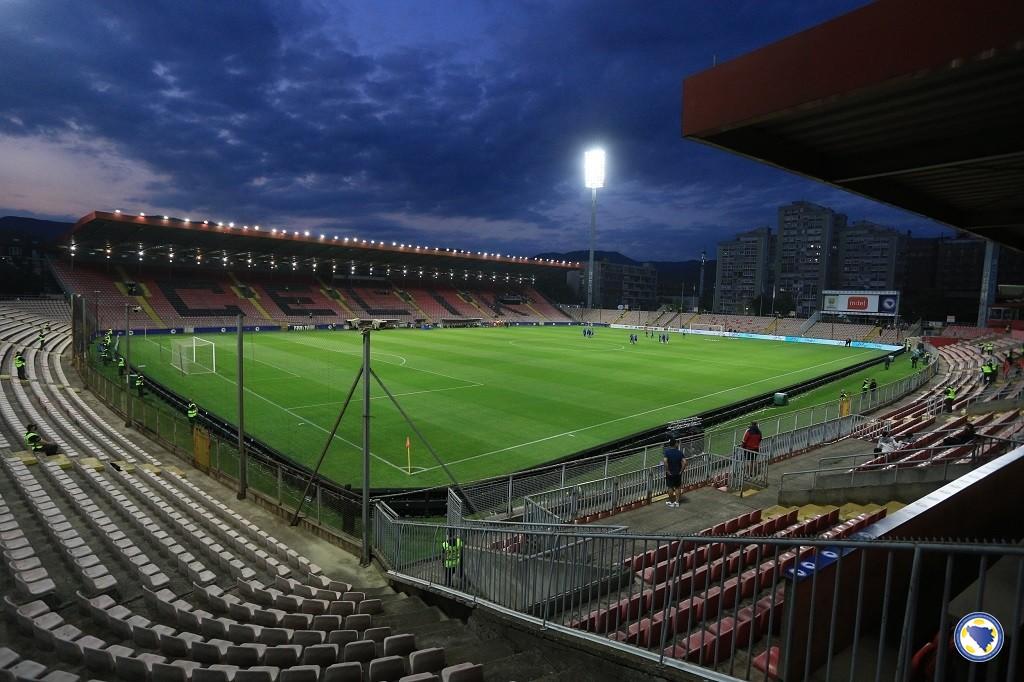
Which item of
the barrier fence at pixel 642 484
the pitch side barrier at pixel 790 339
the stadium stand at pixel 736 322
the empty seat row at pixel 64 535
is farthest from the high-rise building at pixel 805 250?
the empty seat row at pixel 64 535

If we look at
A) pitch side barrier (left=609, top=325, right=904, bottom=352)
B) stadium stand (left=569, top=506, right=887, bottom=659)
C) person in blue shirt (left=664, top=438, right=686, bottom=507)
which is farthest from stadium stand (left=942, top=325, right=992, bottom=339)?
stadium stand (left=569, top=506, right=887, bottom=659)

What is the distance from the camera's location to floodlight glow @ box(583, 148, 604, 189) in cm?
7806

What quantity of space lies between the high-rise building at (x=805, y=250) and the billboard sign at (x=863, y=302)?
55855 millimetres

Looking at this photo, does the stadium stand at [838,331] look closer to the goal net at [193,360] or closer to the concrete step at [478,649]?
the goal net at [193,360]

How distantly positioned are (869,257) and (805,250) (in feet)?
46.6

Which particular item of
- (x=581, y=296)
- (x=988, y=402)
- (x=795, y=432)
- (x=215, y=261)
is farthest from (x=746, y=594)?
(x=581, y=296)

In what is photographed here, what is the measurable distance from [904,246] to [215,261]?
13490 cm

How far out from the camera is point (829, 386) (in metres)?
32.8

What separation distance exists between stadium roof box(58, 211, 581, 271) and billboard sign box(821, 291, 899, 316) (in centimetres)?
4546

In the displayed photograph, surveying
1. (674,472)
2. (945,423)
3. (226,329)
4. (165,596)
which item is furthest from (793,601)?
(226,329)

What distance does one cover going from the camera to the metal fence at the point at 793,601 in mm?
2939

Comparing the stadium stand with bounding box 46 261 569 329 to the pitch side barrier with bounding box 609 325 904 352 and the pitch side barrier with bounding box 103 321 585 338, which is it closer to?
the pitch side barrier with bounding box 103 321 585 338

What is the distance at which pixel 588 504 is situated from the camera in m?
11.5

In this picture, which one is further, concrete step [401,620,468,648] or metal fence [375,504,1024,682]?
concrete step [401,620,468,648]
